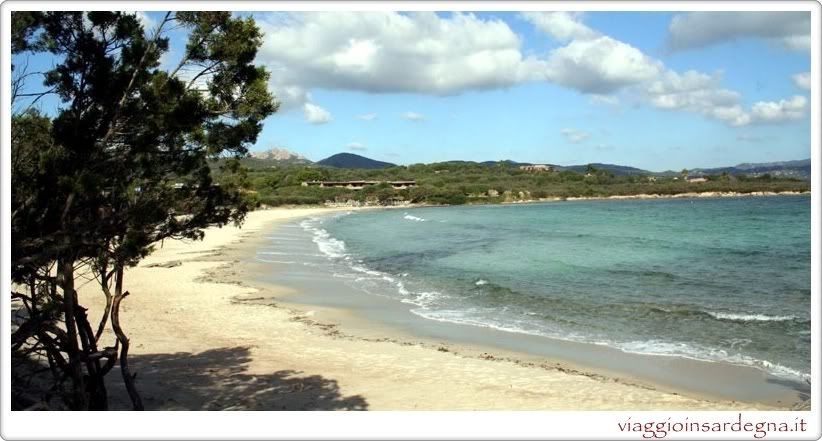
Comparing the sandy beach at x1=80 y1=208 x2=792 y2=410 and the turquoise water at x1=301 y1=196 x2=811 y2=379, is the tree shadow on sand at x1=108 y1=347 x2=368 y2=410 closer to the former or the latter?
the sandy beach at x1=80 y1=208 x2=792 y2=410

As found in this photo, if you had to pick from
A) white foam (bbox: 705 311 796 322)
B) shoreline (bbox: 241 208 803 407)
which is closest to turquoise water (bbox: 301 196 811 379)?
white foam (bbox: 705 311 796 322)

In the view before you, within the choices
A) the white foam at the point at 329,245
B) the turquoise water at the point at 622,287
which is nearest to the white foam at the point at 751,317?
the turquoise water at the point at 622,287

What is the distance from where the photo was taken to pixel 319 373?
9180mm

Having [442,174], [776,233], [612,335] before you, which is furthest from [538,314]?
[442,174]

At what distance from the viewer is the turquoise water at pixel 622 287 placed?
39.3 feet

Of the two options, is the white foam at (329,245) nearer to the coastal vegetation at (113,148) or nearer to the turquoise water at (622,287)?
the turquoise water at (622,287)

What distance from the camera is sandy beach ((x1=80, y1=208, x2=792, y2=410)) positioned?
7848 mm

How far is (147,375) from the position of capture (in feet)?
28.7

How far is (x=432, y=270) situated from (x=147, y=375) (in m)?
15.0

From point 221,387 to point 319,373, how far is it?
151 cm

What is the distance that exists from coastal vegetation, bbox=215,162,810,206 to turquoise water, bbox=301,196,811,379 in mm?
66160

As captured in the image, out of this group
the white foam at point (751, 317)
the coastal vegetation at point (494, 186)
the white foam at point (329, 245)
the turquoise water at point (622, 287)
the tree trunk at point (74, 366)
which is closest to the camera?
the tree trunk at point (74, 366)

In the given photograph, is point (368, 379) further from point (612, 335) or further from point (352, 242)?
point (352, 242)

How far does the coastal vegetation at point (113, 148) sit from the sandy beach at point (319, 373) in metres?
2.41
